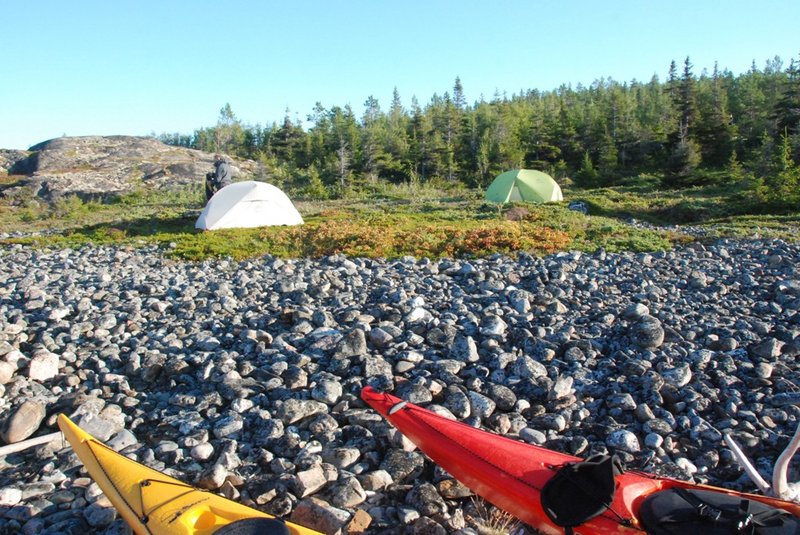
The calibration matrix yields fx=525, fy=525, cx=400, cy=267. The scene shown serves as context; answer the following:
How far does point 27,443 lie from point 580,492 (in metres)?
4.90

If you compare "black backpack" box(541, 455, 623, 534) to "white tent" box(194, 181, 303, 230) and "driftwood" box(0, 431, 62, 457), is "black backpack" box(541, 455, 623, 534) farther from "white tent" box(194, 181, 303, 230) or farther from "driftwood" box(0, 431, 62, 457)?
"white tent" box(194, 181, 303, 230)

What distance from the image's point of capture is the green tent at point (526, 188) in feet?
90.9

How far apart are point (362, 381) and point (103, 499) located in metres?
2.78

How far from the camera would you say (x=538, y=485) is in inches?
152

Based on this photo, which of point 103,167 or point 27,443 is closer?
point 27,443

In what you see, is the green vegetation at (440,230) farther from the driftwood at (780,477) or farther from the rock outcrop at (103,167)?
the rock outcrop at (103,167)

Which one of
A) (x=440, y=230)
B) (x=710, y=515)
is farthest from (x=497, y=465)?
(x=440, y=230)

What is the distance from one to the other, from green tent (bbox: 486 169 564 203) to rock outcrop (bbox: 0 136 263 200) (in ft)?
72.4

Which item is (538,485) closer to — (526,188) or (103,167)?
(526,188)

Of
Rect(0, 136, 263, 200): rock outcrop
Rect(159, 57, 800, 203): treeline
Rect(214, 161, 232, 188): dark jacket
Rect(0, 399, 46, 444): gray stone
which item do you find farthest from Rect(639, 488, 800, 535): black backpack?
Rect(0, 136, 263, 200): rock outcrop

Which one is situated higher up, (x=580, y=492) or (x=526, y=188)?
(x=526, y=188)

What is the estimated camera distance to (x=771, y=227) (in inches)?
666

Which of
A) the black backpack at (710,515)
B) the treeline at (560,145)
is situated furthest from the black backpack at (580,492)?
the treeline at (560,145)

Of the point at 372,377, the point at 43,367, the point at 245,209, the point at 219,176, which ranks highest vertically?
the point at 219,176
